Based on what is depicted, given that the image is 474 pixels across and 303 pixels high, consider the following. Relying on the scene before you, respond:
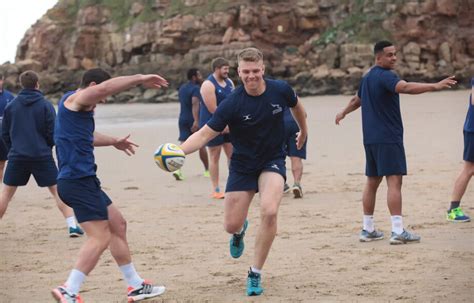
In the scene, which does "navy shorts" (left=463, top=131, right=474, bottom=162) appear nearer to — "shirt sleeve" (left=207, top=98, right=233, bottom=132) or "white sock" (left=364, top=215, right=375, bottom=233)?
"white sock" (left=364, top=215, right=375, bottom=233)

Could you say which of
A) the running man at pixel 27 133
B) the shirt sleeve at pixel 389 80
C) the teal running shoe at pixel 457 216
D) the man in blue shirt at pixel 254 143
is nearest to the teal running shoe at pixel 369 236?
the teal running shoe at pixel 457 216

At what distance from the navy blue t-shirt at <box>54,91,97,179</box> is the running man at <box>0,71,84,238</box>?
334cm

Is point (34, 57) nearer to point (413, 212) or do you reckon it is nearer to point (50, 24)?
point (50, 24)

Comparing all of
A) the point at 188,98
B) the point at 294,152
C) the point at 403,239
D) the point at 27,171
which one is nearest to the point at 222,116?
the point at 403,239

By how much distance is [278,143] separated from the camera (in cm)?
775

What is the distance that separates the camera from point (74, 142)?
696 cm

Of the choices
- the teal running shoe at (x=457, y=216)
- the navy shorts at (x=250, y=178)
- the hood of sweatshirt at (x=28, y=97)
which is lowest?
the teal running shoe at (x=457, y=216)

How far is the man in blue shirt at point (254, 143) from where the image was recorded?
24.3 feet

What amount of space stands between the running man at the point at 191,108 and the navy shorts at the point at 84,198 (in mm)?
8820

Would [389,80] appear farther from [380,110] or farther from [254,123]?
[254,123]

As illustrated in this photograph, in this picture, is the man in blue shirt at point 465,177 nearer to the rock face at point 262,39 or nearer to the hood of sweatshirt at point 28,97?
the hood of sweatshirt at point 28,97

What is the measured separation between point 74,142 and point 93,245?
806mm

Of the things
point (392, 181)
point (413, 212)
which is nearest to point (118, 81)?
point (392, 181)

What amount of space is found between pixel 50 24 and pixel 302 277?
224 ft
